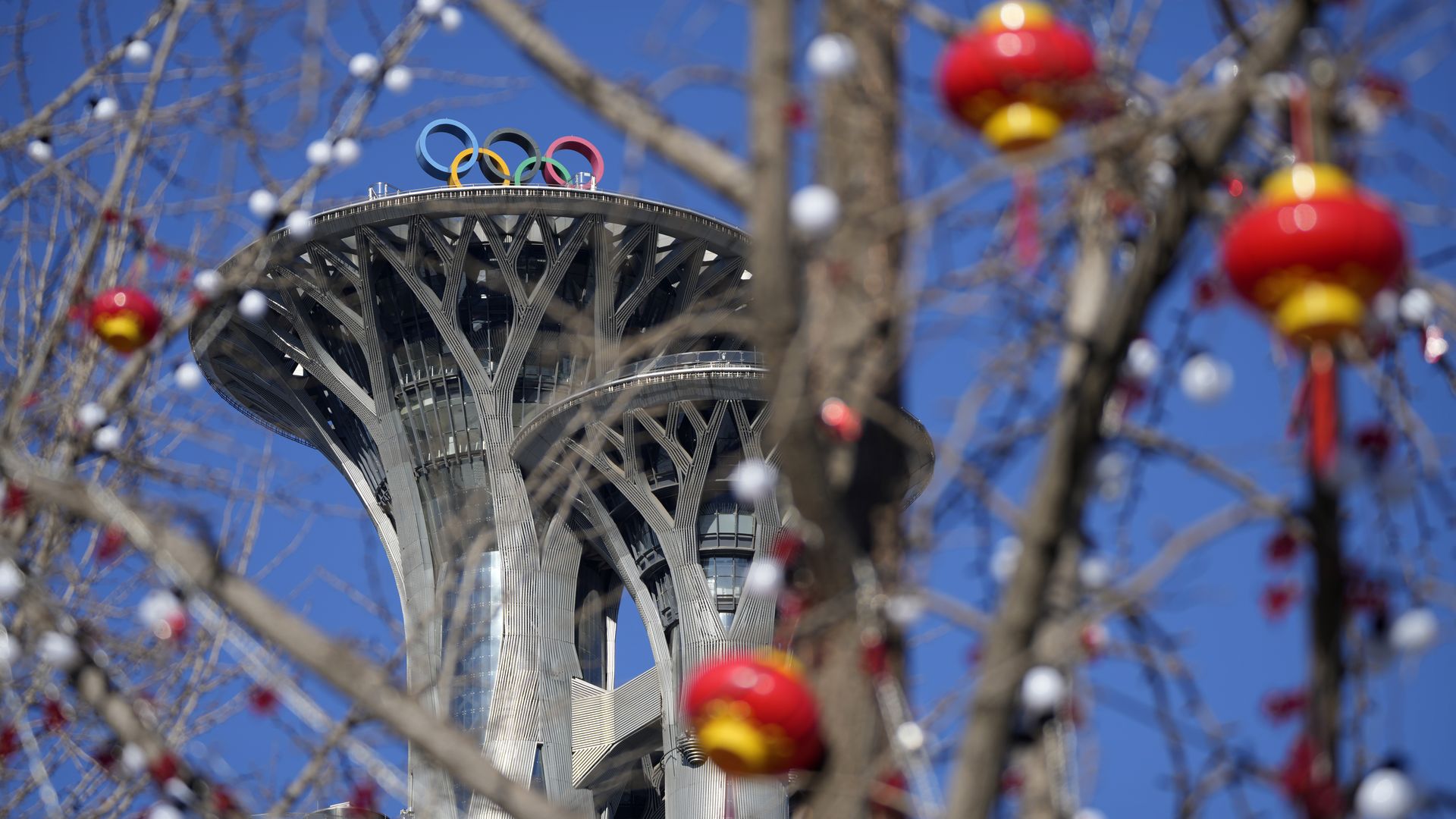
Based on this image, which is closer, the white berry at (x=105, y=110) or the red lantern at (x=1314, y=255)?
the red lantern at (x=1314, y=255)

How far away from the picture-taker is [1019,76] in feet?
13.9

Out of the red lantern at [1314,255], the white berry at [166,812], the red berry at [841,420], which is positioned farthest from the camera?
the white berry at [166,812]

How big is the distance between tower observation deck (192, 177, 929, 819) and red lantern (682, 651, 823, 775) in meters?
36.0

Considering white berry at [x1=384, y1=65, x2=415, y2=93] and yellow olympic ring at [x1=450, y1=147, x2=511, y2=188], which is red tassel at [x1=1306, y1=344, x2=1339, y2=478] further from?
yellow olympic ring at [x1=450, y1=147, x2=511, y2=188]

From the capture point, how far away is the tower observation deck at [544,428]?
4244 centimetres

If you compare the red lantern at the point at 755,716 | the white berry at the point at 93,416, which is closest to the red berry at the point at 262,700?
the white berry at the point at 93,416

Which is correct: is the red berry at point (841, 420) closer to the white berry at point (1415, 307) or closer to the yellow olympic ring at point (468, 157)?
the white berry at point (1415, 307)

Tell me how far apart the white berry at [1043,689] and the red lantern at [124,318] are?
390 cm

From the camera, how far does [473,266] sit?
45.7 m

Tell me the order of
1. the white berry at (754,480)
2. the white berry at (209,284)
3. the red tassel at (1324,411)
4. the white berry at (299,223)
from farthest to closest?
the white berry at (299,223)
the white berry at (209,284)
the white berry at (754,480)
the red tassel at (1324,411)

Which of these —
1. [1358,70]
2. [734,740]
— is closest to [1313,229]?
[1358,70]

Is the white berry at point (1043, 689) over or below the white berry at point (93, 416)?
below

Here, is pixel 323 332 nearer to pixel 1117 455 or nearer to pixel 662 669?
pixel 662 669

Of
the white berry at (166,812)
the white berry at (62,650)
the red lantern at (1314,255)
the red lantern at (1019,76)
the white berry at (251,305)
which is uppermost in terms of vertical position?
the white berry at (251,305)
